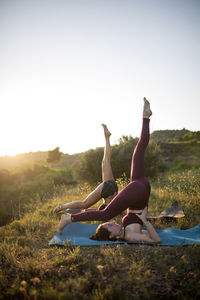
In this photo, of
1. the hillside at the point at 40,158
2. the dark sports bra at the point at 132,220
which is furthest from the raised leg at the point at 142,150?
the hillside at the point at 40,158

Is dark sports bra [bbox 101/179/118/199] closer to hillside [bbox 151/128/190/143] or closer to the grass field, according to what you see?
the grass field

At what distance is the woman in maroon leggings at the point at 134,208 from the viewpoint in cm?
328

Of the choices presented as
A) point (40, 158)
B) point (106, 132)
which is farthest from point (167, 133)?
point (106, 132)

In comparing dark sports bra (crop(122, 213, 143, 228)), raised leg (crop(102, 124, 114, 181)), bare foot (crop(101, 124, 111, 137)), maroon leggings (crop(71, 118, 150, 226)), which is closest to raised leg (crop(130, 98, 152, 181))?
maroon leggings (crop(71, 118, 150, 226))

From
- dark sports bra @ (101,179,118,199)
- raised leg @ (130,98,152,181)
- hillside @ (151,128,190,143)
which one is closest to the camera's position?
raised leg @ (130,98,152,181)

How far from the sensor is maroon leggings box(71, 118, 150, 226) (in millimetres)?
3371

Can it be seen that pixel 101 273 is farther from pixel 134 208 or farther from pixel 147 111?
pixel 147 111

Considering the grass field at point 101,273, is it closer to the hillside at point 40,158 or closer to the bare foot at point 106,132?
the bare foot at point 106,132

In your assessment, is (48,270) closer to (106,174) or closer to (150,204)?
(106,174)

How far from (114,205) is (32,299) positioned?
172 centimetres

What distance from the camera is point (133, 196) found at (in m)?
3.35

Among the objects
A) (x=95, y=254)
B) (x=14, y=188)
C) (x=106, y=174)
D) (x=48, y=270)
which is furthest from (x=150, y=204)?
(x=14, y=188)

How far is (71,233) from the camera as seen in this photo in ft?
12.9

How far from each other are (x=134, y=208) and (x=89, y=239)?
34.6 inches
